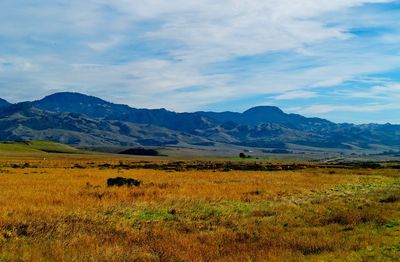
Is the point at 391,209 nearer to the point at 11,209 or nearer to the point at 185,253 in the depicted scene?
the point at 185,253

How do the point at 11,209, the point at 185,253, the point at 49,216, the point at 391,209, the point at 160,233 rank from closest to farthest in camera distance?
the point at 185,253, the point at 160,233, the point at 49,216, the point at 11,209, the point at 391,209

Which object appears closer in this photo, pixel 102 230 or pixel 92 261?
pixel 92 261

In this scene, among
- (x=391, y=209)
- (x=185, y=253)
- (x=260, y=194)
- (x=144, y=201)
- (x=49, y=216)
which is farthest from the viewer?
(x=260, y=194)

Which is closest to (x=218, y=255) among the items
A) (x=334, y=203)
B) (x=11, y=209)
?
(x=11, y=209)

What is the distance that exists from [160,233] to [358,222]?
9.31m

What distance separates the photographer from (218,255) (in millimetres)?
14531

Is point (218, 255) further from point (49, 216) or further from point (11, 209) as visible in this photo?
point (11, 209)

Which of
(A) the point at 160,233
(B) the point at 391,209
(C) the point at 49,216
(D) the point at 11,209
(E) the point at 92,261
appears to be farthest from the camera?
(B) the point at 391,209

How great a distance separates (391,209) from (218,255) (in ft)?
49.5

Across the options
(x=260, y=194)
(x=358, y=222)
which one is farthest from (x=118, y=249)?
(x=260, y=194)

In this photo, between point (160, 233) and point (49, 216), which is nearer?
point (160, 233)

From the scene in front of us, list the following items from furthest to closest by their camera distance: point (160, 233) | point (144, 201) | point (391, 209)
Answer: point (144, 201), point (391, 209), point (160, 233)

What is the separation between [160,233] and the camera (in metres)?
18.0

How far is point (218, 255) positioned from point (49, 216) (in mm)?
9429
